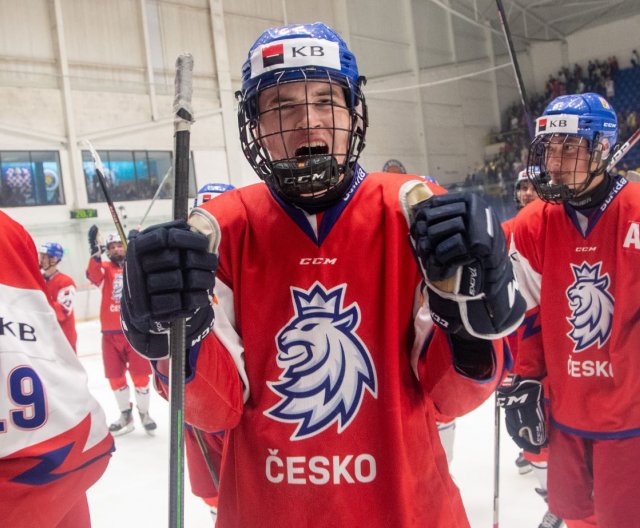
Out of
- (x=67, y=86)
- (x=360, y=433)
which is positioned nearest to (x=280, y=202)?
(x=360, y=433)

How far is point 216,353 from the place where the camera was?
102 centimetres

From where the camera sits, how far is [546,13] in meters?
16.4

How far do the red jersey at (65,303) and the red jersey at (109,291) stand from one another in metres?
0.24

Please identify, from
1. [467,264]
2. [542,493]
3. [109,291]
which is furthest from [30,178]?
[467,264]

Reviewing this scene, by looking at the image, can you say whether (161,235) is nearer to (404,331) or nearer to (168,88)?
(404,331)

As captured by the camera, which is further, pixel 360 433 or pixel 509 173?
pixel 509 173

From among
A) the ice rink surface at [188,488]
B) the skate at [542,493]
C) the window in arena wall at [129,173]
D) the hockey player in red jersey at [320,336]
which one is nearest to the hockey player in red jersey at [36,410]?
the hockey player in red jersey at [320,336]

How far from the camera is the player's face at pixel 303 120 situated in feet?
3.40

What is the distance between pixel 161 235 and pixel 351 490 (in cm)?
55

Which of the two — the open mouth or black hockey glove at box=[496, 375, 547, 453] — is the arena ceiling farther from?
the open mouth

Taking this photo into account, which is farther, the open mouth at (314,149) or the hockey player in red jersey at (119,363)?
the hockey player in red jersey at (119,363)

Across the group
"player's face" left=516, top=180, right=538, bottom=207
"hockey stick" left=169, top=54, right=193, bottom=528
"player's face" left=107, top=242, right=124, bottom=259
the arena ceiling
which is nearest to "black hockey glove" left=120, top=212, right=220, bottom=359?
"hockey stick" left=169, top=54, right=193, bottom=528

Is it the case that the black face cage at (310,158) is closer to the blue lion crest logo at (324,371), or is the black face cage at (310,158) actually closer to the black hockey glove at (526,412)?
the blue lion crest logo at (324,371)

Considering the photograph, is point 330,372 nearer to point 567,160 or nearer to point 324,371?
point 324,371
